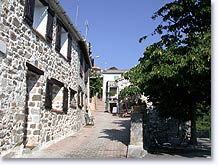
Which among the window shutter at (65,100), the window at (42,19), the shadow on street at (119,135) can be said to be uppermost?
the window at (42,19)

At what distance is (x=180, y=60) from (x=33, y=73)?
Result: 14.0ft

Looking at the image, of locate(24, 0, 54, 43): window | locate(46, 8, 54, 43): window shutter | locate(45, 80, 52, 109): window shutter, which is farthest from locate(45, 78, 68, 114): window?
locate(24, 0, 54, 43): window

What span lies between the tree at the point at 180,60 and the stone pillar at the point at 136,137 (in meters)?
1.00

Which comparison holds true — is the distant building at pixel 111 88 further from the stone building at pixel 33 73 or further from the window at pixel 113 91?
the stone building at pixel 33 73

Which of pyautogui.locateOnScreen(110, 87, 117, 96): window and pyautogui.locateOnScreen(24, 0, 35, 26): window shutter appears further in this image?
pyautogui.locateOnScreen(110, 87, 117, 96): window

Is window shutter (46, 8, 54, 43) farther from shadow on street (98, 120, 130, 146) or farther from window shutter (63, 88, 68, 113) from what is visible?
shadow on street (98, 120, 130, 146)

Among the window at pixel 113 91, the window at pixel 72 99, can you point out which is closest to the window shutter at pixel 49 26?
the window at pixel 72 99

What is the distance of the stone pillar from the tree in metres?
1.00

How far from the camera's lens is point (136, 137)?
347 inches

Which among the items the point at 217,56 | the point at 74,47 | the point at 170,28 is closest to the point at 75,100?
the point at 74,47

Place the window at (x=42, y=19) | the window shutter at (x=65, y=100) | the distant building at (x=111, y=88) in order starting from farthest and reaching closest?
the distant building at (x=111, y=88), the window shutter at (x=65, y=100), the window at (x=42, y=19)

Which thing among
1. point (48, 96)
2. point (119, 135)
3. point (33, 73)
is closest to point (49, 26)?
point (33, 73)

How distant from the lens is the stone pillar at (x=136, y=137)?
326 inches

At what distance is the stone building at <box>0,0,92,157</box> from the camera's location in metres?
6.72
